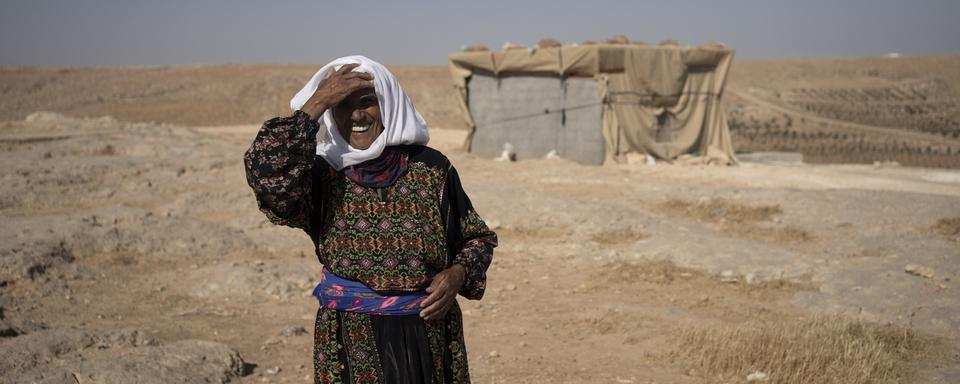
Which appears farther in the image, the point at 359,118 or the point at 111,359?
the point at 111,359

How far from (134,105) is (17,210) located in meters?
21.8

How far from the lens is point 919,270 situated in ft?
18.6

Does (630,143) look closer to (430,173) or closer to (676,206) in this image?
(676,206)

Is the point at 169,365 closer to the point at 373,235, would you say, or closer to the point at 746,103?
the point at 373,235

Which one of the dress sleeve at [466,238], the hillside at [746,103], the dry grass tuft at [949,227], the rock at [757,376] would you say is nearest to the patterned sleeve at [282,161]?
the dress sleeve at [466,238]

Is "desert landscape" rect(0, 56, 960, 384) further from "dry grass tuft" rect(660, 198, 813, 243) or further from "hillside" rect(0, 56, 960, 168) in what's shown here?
"hillside" rect(0, 56, 960, 168)

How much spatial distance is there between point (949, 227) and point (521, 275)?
4128 mm

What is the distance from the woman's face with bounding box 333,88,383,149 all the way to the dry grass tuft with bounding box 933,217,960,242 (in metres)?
6.59

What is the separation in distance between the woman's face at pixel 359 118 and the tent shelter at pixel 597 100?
1029cm

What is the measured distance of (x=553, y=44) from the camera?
40.8ft

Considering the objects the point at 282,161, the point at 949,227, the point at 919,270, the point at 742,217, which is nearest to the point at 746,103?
the point at 742,217

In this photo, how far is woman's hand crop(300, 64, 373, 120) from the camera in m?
1.90

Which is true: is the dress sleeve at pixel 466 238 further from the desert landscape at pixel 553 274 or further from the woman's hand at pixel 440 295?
the desert landscape at pixel 553 274

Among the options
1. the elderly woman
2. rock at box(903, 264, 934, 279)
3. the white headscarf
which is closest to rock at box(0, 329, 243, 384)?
the elderly woman
